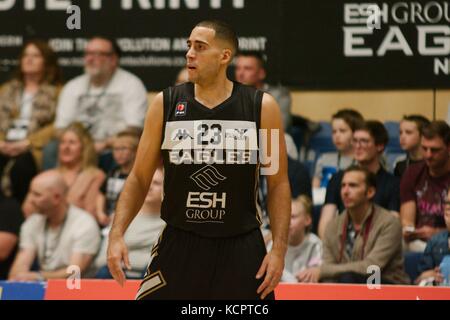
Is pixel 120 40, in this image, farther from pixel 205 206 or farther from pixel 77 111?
pixel 205 206

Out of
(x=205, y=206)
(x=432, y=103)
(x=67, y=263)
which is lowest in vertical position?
(x=67, y=263)

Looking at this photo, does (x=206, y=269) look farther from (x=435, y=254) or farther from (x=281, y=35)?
(x=281, y=35)

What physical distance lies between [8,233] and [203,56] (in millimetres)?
4096

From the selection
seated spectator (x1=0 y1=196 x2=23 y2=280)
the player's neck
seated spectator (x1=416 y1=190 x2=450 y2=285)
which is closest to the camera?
the player's neck

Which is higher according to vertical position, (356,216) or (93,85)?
(93,85)

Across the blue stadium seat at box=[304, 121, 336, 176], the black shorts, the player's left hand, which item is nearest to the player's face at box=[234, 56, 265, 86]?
the blue stadium seat at box=[304, 121, 336, 176]

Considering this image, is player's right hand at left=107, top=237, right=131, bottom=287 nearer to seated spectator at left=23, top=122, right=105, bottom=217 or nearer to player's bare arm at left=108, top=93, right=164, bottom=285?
player's bare arm at left=108, top=93, right=164, bottom=285

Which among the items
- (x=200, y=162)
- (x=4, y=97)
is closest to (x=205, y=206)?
(x=200, y=162)

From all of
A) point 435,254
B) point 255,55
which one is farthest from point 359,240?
point 255,55

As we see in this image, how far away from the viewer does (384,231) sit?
8.83 metres

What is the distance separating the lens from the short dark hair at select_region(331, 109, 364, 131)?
935 cm

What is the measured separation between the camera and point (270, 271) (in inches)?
237

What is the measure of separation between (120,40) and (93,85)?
0.45 meters

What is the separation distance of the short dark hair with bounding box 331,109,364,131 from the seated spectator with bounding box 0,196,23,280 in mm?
2819
